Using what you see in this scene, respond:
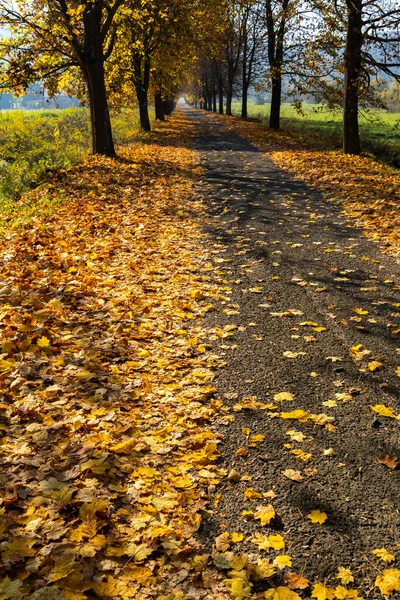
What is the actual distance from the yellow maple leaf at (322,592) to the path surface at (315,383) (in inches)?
2.1

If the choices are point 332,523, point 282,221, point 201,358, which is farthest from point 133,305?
point 282,221

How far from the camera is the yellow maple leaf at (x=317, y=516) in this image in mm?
2719

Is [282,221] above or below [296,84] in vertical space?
below

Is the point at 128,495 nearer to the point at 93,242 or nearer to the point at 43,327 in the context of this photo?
the point at 43,327

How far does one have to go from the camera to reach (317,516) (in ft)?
9.01

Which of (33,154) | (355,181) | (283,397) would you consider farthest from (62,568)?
(33,154)

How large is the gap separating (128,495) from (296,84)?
21.1 m

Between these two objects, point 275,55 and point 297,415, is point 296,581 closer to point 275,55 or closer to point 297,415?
point 297,415

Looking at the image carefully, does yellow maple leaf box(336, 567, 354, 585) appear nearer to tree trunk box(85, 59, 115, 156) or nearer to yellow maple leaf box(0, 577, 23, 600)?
yellow maple leaf box(0, 577, 23, 600)

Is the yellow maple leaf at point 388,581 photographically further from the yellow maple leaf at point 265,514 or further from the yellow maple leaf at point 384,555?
the yellow maple leaf at point 265,514

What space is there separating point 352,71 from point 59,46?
930 cm

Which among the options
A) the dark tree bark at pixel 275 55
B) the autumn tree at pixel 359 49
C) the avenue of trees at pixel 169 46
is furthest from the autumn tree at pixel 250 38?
the autumn tree at pixel 359 49

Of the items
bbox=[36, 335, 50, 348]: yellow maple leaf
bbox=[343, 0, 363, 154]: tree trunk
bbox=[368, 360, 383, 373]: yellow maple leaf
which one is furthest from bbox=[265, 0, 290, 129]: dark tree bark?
bbox=[36, 335, 50, 348]: yellow maple leaf

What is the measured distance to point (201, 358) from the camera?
4516 millimetres
